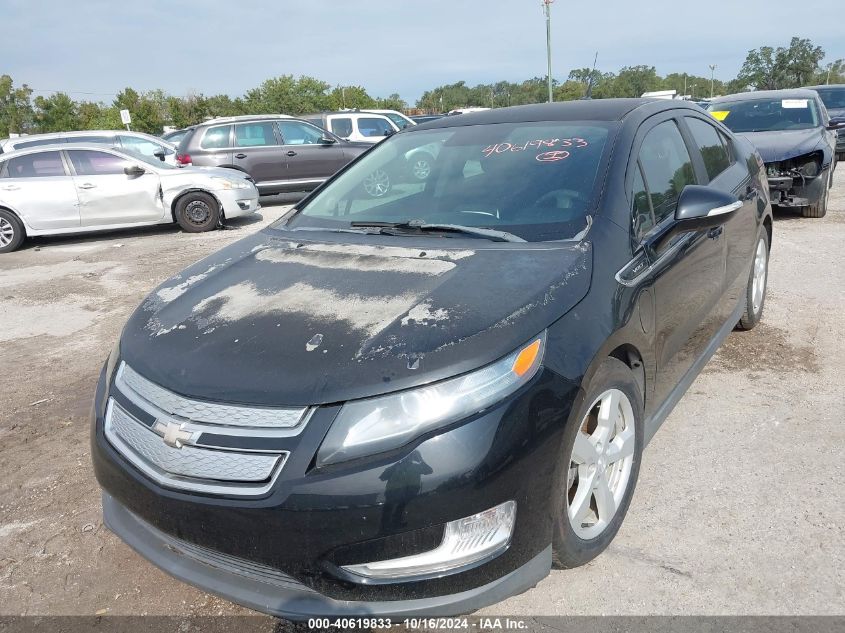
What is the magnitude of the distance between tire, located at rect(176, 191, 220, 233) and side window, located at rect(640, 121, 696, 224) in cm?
835

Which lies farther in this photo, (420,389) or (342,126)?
(342,126)

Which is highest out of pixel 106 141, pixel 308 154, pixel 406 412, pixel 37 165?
pixel 106 141

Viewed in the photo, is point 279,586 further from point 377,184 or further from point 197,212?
point 197,212

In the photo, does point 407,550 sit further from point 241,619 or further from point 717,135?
point 717,135

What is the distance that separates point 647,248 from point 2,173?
1034 centimetres

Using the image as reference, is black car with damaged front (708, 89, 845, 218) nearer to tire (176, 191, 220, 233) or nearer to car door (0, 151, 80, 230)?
tire (176, 191, 220, 233)

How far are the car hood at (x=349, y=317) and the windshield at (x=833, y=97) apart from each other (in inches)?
646

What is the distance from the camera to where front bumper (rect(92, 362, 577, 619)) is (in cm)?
179

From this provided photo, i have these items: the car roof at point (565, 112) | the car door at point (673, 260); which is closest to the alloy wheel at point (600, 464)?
the car door at point (673, 260)

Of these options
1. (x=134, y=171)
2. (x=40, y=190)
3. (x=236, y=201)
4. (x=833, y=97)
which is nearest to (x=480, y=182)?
(x=236, y=201)

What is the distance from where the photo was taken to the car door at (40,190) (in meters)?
9.82

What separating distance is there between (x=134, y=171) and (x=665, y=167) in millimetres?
8956

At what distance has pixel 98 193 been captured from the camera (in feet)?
32.8

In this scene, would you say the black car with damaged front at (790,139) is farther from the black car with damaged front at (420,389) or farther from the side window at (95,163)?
the side window at (95,163)
